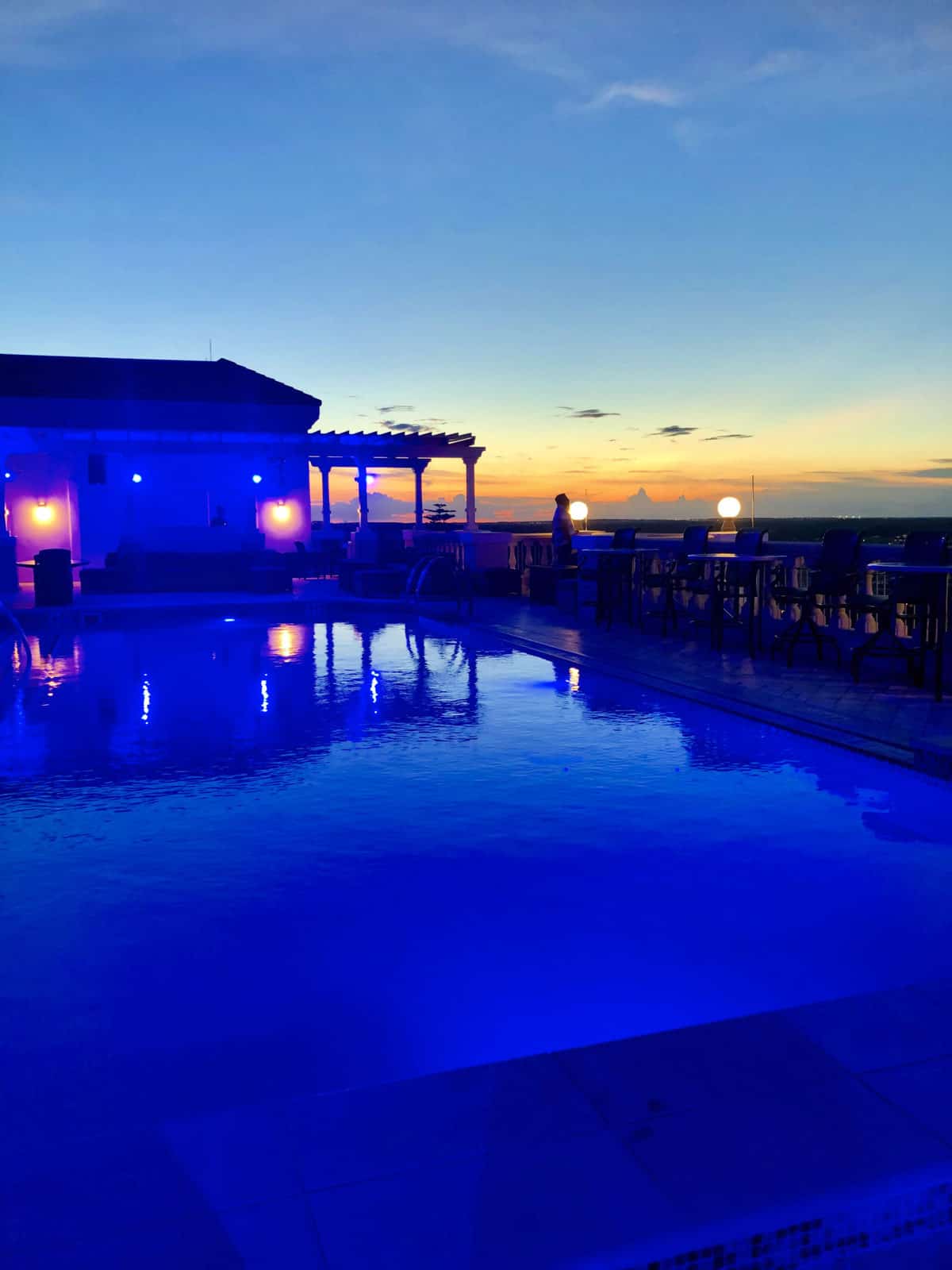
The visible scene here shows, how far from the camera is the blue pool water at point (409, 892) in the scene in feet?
8.53

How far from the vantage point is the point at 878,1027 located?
8.01ft

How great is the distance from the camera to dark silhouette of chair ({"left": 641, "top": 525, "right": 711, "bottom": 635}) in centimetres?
1112

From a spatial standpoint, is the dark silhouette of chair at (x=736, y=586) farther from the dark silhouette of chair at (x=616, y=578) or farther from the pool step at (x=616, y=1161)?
the pool step at (x=616, y=1161)

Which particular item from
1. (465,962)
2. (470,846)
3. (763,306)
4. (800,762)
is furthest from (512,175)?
(465,962)

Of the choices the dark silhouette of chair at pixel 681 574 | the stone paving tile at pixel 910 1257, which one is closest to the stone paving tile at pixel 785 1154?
the stone paving tile at pixel 910 1257

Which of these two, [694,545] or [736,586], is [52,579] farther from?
[736,586]

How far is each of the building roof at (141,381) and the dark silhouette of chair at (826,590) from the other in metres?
22.6

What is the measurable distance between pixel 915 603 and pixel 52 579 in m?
14.0

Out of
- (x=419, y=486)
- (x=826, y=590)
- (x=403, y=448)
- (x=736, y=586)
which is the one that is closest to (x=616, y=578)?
(x=736, y=586)

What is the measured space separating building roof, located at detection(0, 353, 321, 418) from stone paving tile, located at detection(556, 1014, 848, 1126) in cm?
2787

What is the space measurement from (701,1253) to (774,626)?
9.43 m

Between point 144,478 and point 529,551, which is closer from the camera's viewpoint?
point 529,551

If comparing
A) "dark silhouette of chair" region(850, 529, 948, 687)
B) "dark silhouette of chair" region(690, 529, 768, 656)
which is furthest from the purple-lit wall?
"dark silhouette of chair" region(850, 529, 948, 687)

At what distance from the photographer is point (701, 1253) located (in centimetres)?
168
